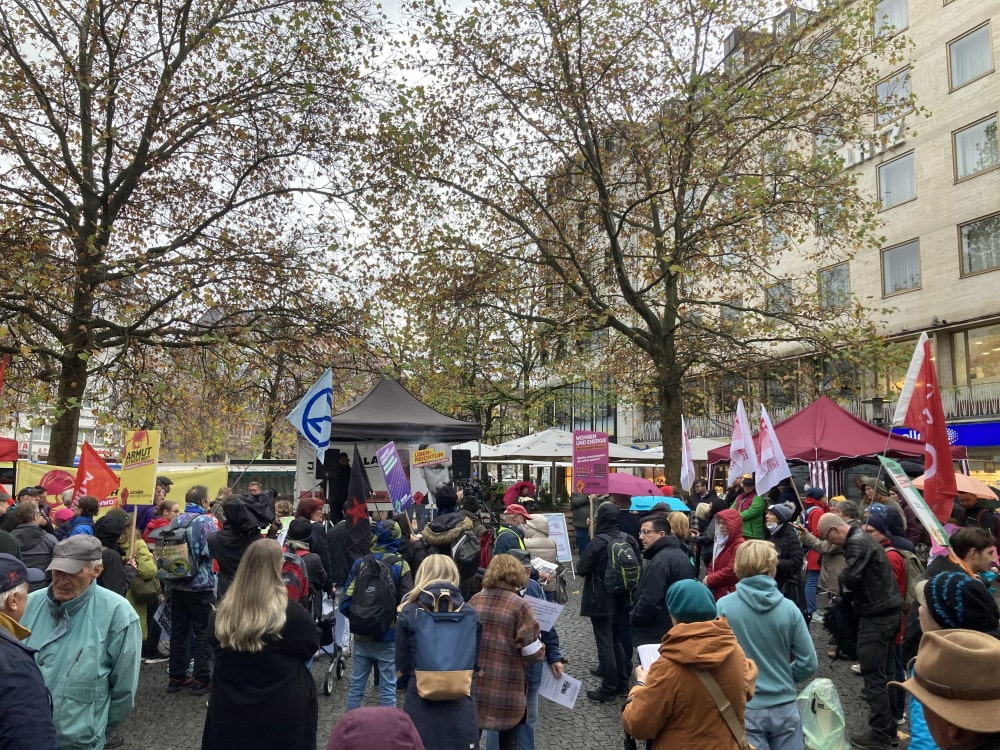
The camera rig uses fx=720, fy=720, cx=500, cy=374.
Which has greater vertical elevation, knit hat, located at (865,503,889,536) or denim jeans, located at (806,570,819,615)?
knit hat, located at (865,503,889,536)

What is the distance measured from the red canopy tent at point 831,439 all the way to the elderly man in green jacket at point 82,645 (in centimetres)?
1149

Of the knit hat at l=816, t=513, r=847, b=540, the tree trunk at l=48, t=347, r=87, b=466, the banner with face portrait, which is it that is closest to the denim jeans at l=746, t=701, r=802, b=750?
the knit hat at l=816, t=513, r=847, b=540

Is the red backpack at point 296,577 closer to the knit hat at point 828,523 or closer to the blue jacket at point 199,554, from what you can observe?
the blue jacket at point 199,554

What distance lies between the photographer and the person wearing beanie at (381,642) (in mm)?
5695

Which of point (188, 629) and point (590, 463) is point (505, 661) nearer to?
point (188, 629)

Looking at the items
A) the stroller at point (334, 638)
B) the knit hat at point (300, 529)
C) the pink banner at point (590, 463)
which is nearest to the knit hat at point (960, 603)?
the knit hat at point (300, 529)

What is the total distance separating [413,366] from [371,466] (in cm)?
217

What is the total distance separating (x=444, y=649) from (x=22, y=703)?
82.9 inches

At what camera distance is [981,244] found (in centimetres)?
2508

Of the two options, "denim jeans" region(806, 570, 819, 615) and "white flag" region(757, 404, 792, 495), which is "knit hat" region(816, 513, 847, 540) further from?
"denim jeans" region(806, 570, 819, 615)

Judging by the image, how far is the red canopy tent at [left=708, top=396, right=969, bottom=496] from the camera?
13000mm

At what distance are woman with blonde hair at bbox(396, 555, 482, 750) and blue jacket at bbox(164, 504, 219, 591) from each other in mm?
3508

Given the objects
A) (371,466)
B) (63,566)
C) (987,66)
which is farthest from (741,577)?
(987,66)

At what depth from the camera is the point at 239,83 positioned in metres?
13.6
